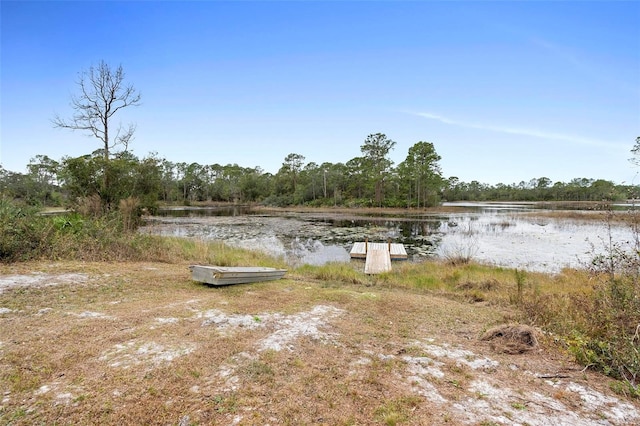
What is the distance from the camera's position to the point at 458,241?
18109mm

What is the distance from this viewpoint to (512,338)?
3.81 metres

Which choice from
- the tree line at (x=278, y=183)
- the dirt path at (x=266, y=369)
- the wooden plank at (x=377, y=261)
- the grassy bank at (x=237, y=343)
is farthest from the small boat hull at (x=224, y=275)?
the tree line at (x=278, y=183)

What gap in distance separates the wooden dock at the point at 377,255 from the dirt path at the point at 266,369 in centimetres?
613

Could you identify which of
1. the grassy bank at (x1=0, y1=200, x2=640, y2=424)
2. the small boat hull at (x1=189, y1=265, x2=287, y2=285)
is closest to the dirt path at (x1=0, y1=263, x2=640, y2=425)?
the grassy bank at (x1=0, y1=200, x2=640, y2=424)

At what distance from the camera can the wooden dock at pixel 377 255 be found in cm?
1121

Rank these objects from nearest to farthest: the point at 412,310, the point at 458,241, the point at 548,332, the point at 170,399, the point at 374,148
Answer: the point at 170,399, the point at 548,332, the point at 412,310, the point at 458,241, the point at 374,148

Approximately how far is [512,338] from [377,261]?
8.25 meters

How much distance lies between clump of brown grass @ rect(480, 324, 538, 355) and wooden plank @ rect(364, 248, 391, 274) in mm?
6498

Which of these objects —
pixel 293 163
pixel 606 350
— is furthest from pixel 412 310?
pixel 293 163

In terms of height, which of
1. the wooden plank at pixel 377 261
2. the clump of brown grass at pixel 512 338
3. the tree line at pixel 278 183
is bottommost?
the wooden plank at pixel 377 261

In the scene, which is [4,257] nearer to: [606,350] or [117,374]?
[117,374]

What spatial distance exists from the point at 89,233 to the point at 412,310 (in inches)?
353

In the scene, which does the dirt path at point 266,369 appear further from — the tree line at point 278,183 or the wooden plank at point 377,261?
the tree line at point 278,183

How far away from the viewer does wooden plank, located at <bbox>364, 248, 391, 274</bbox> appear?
10915mm
